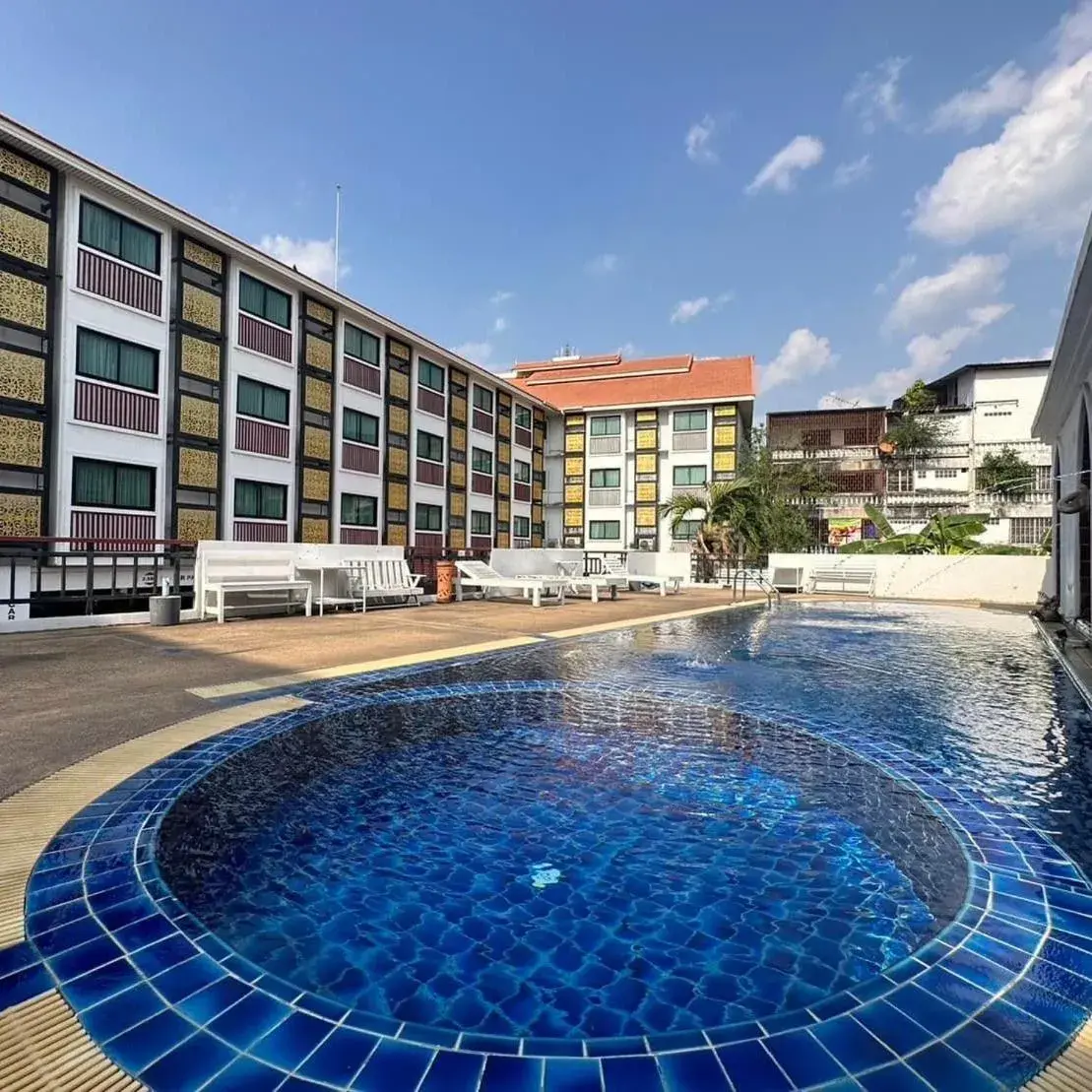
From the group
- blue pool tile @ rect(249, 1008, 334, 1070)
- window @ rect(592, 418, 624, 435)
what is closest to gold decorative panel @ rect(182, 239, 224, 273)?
blue pool tile @ rect(249, 1008, 334, 1070)

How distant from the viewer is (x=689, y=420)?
36.3m

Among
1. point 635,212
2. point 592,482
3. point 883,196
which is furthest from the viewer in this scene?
point 592,482

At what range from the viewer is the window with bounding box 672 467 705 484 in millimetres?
35906

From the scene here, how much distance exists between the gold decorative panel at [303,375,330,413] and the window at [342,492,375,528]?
10.2 ft

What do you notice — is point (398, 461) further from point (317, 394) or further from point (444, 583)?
point (444, 583)

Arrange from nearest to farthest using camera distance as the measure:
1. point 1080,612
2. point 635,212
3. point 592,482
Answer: point 1080,612 < point 635,212 < point 592,482

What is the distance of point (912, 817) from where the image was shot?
3.41m

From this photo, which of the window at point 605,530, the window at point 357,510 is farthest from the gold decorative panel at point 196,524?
the window at point 605,530

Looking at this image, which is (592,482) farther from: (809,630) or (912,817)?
(912,817)

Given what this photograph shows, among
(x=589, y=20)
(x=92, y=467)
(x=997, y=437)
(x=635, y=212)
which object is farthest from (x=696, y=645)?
(x=997, y=437)

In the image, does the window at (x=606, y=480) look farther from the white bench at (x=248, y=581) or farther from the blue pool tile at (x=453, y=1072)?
the blue pool tile at (x=453, y=1072)

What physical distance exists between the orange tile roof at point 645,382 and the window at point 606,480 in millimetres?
3757

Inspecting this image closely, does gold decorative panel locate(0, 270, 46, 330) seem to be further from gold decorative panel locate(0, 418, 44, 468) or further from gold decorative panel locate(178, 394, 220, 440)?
gold decorative panel locate(178, 394, 220, 440)

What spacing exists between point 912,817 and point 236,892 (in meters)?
3.18
